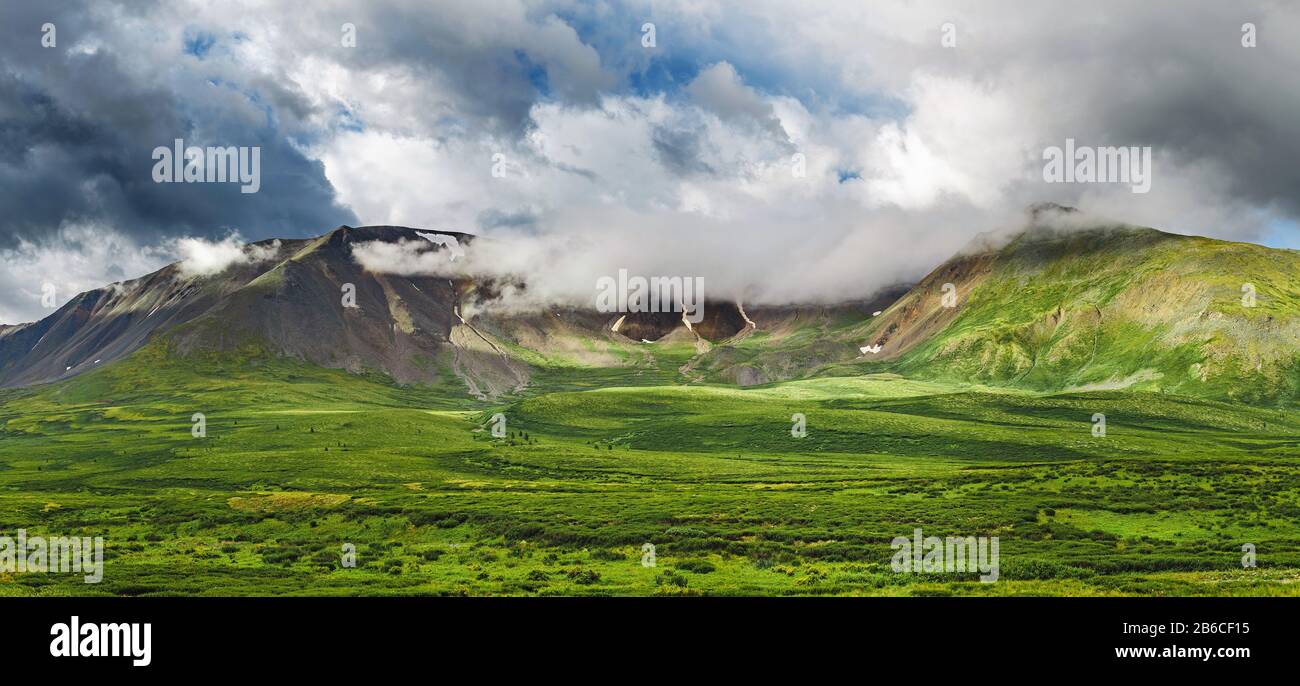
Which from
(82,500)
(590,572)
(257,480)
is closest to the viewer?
(590,572)

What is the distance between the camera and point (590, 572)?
5478cm
